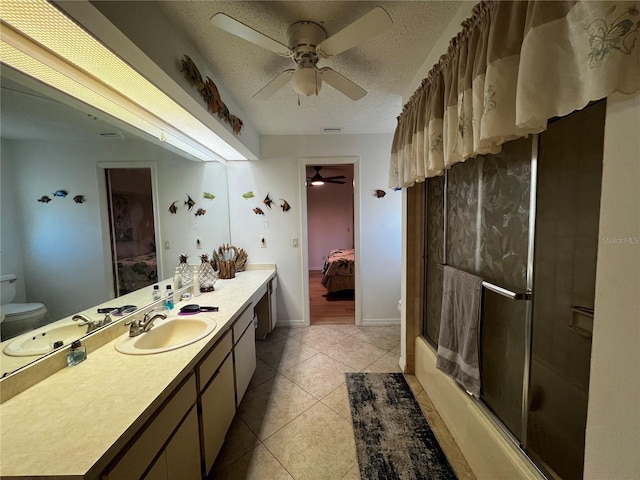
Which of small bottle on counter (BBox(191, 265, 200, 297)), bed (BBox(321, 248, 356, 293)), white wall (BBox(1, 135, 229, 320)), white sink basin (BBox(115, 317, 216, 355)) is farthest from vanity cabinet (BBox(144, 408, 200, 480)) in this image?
bed (BBox(321, 248, 356, 293))

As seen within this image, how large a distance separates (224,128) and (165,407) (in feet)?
6.14

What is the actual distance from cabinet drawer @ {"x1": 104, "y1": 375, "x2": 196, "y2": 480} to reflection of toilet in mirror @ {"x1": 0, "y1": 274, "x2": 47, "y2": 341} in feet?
Result: 2.25

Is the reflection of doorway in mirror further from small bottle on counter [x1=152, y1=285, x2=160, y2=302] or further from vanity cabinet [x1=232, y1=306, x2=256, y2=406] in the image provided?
vanity cabinet [x1=232, y1=306, x2=256, y2=406]

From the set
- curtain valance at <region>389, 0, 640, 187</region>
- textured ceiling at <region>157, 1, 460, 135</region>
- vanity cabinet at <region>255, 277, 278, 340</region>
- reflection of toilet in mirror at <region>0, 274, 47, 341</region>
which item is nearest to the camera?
curtain valance at <region>389, 0, 640, 187</region>

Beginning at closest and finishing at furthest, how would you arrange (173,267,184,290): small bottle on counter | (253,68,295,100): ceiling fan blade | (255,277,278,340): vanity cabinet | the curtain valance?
1. the curtain valance
2. (253,68,295,100): ceiling fan blade
3. (173,267,184,290): small bottle on counter
4. (255,277,278,340): vanity cabinet

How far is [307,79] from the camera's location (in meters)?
1.41

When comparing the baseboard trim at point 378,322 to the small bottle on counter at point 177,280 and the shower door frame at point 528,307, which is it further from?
the small bottle on counter at point 177,280

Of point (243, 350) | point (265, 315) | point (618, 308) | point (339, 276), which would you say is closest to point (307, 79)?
point (618, 308)

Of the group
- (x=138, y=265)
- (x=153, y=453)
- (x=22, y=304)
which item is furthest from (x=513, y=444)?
(x=138, y=265)

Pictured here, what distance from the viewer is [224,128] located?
2025 millimetres

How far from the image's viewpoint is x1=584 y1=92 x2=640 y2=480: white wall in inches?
24.8

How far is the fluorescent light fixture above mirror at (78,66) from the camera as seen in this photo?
0.89 m

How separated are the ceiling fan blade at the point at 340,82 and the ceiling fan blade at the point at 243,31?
10.2 inches

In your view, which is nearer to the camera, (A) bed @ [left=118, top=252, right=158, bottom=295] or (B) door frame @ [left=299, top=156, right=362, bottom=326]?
(A) bed @ [left=118, top=252, right=158, bottom=295]
